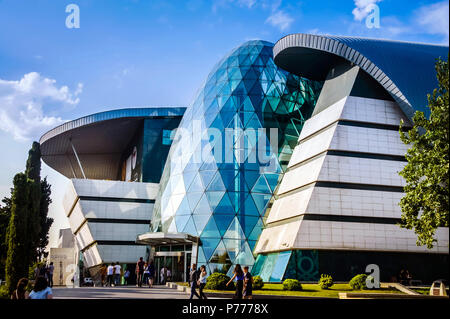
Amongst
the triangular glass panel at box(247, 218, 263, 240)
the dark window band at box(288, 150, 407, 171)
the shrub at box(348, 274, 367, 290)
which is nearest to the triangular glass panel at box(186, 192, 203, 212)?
the triangular glass panel at box(247, 218, 263, 240)

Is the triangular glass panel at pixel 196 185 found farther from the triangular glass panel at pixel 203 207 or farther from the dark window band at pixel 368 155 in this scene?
the dark window band at pixel 368 155

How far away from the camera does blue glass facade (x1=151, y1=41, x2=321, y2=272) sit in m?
36.0

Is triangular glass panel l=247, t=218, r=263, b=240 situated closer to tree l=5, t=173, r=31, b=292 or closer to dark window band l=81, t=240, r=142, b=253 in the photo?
dark window band l=81, t=240, r=142, b=253

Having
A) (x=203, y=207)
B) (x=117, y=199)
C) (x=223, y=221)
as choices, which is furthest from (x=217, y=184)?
(x=117, y=199)

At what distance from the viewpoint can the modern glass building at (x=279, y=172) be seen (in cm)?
3112

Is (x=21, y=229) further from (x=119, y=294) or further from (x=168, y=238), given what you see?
(x=168, y=238)

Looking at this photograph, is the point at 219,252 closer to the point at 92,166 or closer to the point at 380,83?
the point at 380,83

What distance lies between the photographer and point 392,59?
107 feet

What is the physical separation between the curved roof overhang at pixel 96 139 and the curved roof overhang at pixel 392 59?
19.6 meters

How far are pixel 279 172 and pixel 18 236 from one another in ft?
68.2

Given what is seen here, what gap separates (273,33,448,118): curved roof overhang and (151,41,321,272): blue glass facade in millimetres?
6453

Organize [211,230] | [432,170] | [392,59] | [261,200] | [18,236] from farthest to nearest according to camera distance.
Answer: [261,200] < [211,230] < [392,59] < [18,236] < [432,170]

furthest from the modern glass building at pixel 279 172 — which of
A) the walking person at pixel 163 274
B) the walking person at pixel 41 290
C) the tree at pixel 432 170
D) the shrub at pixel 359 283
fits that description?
the walking person at pixel 41 290

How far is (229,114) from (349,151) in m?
11.1
